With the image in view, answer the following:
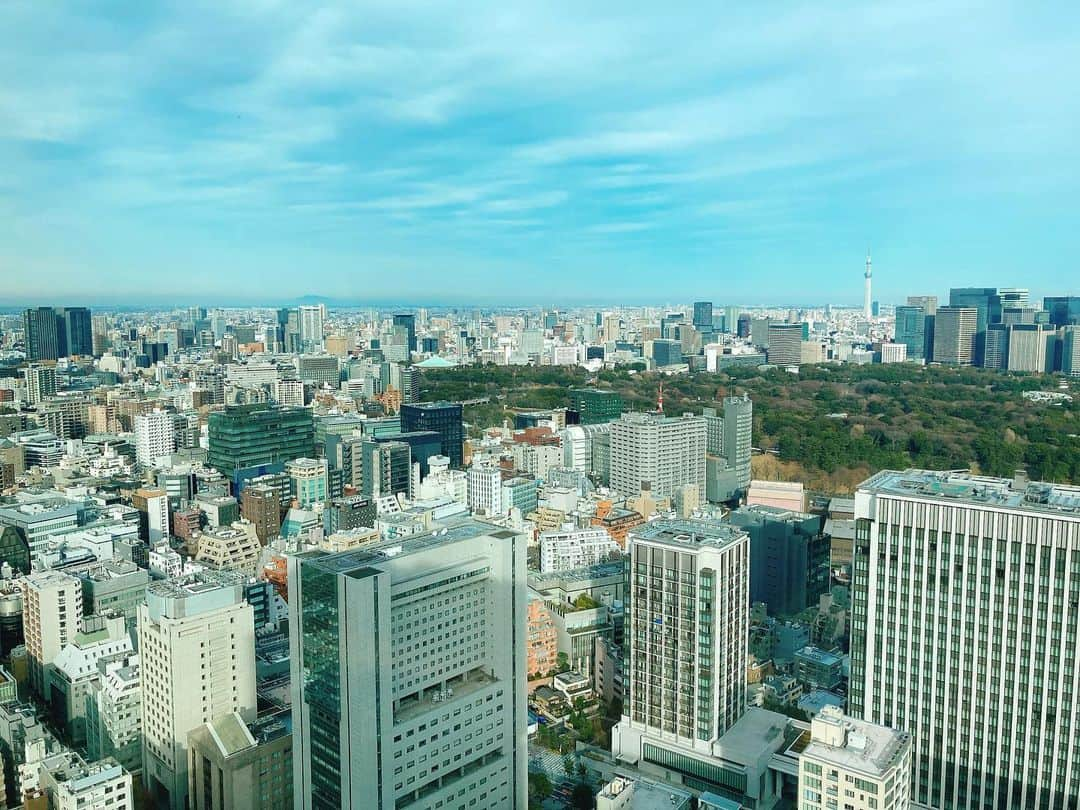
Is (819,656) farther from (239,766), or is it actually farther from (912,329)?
(912,329)

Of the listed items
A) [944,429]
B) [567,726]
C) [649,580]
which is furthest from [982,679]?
[944,429]

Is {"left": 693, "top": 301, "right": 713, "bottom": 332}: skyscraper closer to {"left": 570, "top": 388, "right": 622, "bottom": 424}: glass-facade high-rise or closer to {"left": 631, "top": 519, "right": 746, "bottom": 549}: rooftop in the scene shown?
{"left": 570, "top": 388, "right": 622, "bottom": 424}: glass-facade high-rise

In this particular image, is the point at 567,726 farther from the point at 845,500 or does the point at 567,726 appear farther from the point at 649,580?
the point at 845,500

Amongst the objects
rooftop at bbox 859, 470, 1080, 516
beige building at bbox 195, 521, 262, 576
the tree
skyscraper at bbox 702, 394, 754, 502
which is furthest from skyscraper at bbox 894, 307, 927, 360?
the tree

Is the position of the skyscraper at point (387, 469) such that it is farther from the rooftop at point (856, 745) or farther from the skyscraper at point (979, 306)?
the skyscraper at point (979, 306)

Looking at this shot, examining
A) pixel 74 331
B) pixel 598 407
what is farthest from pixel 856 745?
pixel 74 331

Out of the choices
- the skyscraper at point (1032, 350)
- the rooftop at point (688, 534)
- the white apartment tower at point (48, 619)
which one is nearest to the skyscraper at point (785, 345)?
the skyscraper at point (1032, 350)
